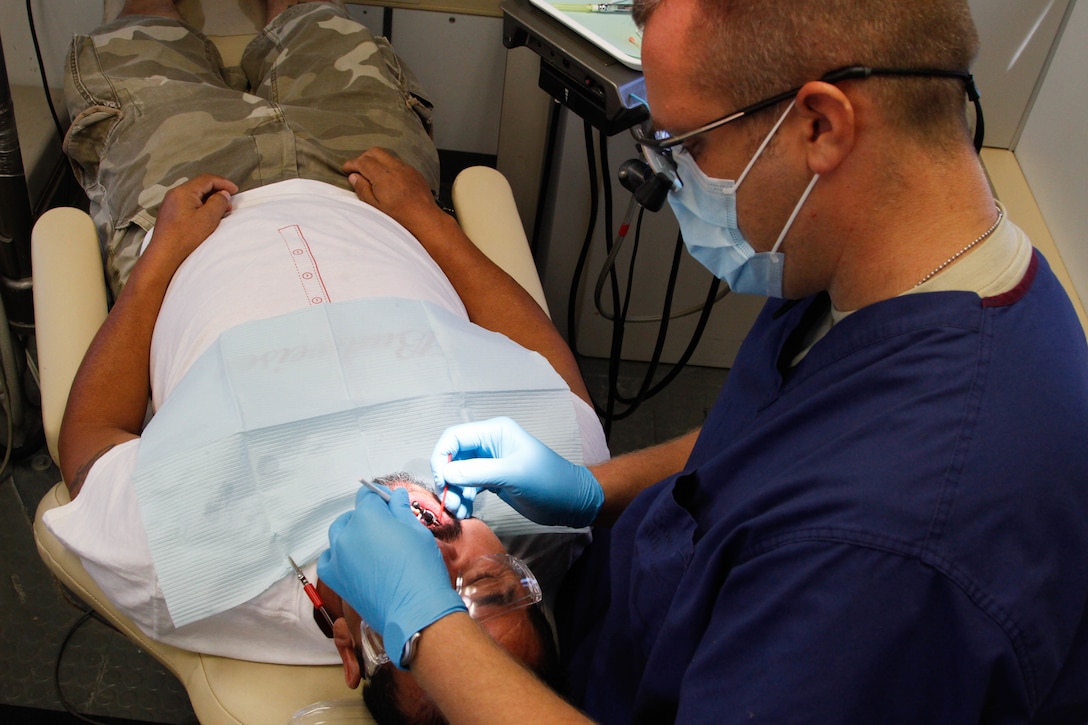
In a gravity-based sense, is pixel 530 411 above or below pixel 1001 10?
below

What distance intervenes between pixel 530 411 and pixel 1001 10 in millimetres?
1233

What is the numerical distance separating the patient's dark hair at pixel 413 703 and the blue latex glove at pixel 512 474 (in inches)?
4.9

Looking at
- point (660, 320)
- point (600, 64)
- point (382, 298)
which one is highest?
point (600, 64)

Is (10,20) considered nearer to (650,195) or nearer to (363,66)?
(363,66)

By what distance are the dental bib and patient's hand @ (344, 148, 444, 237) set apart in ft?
1.14

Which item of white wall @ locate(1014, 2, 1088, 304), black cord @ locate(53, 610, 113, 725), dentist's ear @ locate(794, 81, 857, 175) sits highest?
dentist's ear @ locate(794, 81, 857, 175)

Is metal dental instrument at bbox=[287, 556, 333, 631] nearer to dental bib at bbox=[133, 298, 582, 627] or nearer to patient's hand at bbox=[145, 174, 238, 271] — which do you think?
dental bib at bbox=[133, 298, 582, 627]

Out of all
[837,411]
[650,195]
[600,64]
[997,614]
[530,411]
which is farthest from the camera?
[600,64]

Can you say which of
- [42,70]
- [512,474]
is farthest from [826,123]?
[42,70]

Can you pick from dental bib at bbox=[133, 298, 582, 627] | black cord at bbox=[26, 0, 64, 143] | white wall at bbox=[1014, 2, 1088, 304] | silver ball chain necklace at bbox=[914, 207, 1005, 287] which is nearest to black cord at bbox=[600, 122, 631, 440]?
dental bib at bbox=[133, 298, 582, 627]

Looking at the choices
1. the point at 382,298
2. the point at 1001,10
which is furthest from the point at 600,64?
the point at 1001,10

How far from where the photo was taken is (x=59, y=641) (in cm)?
168

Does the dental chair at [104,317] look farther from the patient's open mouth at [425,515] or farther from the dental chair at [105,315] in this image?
the patient's open mouth at [425,515]

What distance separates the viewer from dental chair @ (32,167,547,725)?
1.12 metres
